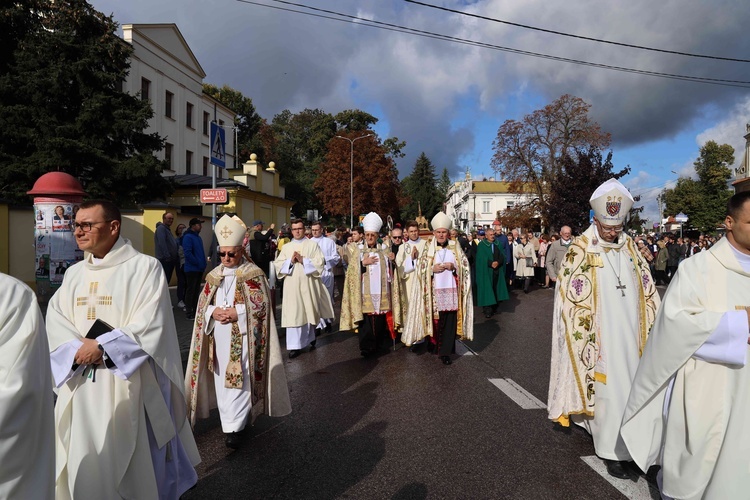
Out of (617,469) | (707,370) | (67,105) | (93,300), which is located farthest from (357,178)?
(707,370)

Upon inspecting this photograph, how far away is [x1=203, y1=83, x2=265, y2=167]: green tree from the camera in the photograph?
5369 centimetres

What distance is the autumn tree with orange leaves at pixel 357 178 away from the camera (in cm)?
4941

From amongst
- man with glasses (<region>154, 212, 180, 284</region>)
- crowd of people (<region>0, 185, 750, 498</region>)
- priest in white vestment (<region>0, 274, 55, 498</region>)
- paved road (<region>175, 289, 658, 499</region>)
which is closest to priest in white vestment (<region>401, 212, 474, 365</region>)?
paved road (<region>175, 289, 658, 499</region>)

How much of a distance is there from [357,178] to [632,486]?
46.2m

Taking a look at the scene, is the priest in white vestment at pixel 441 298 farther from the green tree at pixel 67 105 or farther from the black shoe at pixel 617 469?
the green tree at pixel 67 105

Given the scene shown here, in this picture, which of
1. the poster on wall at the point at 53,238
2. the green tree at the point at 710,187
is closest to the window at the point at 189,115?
the poster on wall at the point at 53,238

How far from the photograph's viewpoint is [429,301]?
26.2 feet

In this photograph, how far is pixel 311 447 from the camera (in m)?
4.61

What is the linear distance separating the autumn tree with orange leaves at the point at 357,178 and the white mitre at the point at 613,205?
4495 cm

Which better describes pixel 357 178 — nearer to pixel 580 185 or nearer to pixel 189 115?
pixel 189 115

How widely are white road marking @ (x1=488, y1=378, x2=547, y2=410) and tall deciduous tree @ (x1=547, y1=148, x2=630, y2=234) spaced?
26.4 m

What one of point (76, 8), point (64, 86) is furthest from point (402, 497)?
point (76, 8)

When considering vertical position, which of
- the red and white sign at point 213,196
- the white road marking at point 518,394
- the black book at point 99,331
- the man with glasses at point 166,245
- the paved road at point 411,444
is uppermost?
the red and white sign at point 213,196

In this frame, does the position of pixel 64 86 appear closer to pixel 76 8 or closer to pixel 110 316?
pixel 76 8
